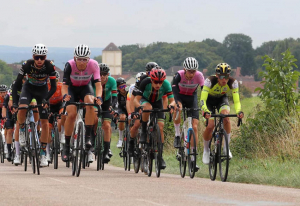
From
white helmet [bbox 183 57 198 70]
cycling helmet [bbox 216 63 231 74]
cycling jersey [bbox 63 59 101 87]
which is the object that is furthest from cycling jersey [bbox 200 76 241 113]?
cycling jersey [bbox 63 59 101 87]

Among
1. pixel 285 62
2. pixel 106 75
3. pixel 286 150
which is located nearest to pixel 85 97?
pixel 106 75

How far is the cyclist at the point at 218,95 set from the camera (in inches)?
562

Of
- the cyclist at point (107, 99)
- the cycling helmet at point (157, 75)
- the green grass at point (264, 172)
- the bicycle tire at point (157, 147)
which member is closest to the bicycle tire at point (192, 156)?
the green grass at point (264, 172)

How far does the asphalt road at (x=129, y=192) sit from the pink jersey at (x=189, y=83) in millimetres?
2975

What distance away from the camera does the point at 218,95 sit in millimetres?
14844

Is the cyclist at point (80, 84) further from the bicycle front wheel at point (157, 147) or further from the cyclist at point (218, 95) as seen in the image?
the cyclist at point (218, 95)

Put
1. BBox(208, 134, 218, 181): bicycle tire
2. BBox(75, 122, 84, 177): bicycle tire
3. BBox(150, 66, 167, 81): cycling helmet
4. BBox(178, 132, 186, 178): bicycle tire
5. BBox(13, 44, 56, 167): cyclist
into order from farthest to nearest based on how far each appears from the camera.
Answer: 1. BBox(178, 132, 186, 178): bicycle tire
2. BBox(13, 44, 56, 167): cyclist
3. BBox(150, 66, 167, 81): cycling helmet
4. BBox(208, 134, 218, 181): bicycle tire
5. BBox(75, 122, 84, 177): bicycle tire

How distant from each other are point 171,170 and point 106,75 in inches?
105

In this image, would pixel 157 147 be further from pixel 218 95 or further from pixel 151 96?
pixel 218 95

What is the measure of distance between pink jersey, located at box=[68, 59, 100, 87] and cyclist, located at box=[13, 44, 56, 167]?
0.60 metres

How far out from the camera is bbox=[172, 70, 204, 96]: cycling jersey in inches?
643

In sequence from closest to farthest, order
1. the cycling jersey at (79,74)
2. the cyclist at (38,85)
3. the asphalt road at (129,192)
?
the asphalt road at (129,192)
the cycling jersey at (79,74)
the cyclist at (38,85)

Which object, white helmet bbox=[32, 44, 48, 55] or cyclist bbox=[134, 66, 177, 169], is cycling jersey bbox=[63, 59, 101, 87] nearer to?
white helmet bbox=[32, 44, 48, 55]

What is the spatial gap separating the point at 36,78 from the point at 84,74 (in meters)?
1.16
